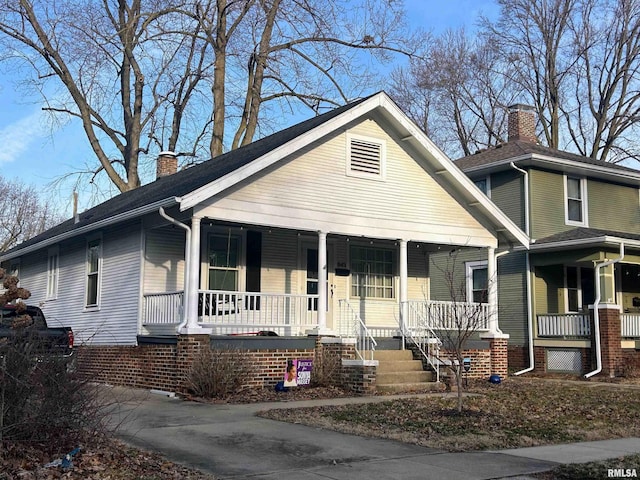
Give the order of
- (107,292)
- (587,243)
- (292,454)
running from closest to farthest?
1. (292,454)
2. (107,292)
3. (587,243)

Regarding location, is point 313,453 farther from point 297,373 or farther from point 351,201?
point 351,201

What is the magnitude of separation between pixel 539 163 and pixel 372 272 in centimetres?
689

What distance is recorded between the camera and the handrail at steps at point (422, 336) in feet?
51.4

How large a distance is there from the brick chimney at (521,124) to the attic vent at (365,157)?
11104mm

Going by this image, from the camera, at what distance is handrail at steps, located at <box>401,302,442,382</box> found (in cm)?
1566

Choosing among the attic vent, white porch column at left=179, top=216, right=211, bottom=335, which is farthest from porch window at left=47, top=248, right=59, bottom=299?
the attic vent

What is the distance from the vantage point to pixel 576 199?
2345 cm

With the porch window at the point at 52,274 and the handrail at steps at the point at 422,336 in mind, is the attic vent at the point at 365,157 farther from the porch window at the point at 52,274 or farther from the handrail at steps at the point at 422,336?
the porch window at the point at 52,274

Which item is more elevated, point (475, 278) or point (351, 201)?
point (351, 201)

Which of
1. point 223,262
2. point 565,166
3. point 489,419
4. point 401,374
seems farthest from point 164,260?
point 565,166

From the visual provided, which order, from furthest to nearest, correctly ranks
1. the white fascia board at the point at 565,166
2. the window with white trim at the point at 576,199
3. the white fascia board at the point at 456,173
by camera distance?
1. the window with white trim at the point at 576,199
2. the white fascia board at the point at 565,166
3. the white fascia board at the point at 456,173

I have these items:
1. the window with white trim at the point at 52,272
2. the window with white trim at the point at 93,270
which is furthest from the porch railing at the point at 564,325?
the window with white trim at the point at 52,272

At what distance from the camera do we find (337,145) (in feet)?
53.5

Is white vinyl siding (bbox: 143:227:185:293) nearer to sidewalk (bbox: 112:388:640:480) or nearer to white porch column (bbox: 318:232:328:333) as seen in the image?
white porch column (bbox: 318:232:328:333)
